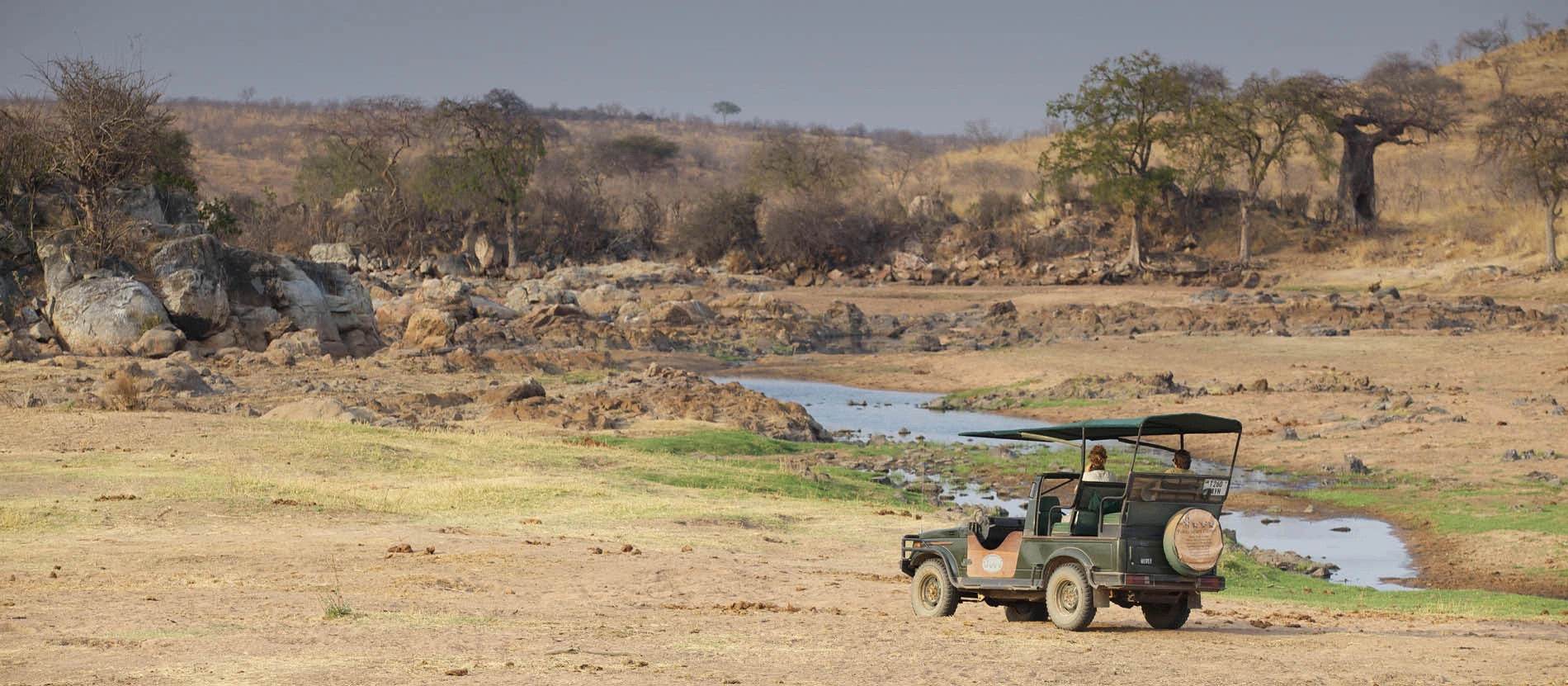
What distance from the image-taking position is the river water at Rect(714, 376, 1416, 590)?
1684 cm

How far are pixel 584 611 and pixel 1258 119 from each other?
53.4m

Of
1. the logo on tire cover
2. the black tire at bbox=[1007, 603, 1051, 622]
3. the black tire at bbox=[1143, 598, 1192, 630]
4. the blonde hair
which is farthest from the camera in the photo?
the black tire at bbox=[1007, 603, 1051, 622]

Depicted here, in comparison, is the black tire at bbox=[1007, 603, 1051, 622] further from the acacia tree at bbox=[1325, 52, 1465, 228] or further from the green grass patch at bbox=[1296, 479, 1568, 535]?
the acacia tree at bbox=[1325, 52, 1465, 228]

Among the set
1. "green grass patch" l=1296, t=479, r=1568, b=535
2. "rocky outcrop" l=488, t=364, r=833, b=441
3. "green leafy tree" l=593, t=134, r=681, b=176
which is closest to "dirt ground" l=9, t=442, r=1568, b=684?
"green grass patch" l=1296, t=479, r=1568, b=535

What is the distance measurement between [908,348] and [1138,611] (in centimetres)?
3222

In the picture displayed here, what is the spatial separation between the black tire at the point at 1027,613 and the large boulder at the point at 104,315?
83.6ft

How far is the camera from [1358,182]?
5925 centimetres

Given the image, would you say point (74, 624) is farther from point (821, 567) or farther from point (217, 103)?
point (217, 103)

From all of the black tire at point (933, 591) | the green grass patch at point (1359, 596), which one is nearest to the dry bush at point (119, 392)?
the black tire at point (933, 591)

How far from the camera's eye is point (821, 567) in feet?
47.7

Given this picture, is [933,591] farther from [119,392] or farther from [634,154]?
[634,154]

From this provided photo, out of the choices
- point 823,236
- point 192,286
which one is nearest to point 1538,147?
point 823,236

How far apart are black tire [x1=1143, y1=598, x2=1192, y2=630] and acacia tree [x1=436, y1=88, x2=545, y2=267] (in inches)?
2221

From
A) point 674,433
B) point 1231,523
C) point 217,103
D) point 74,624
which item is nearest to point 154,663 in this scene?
point 74,624
